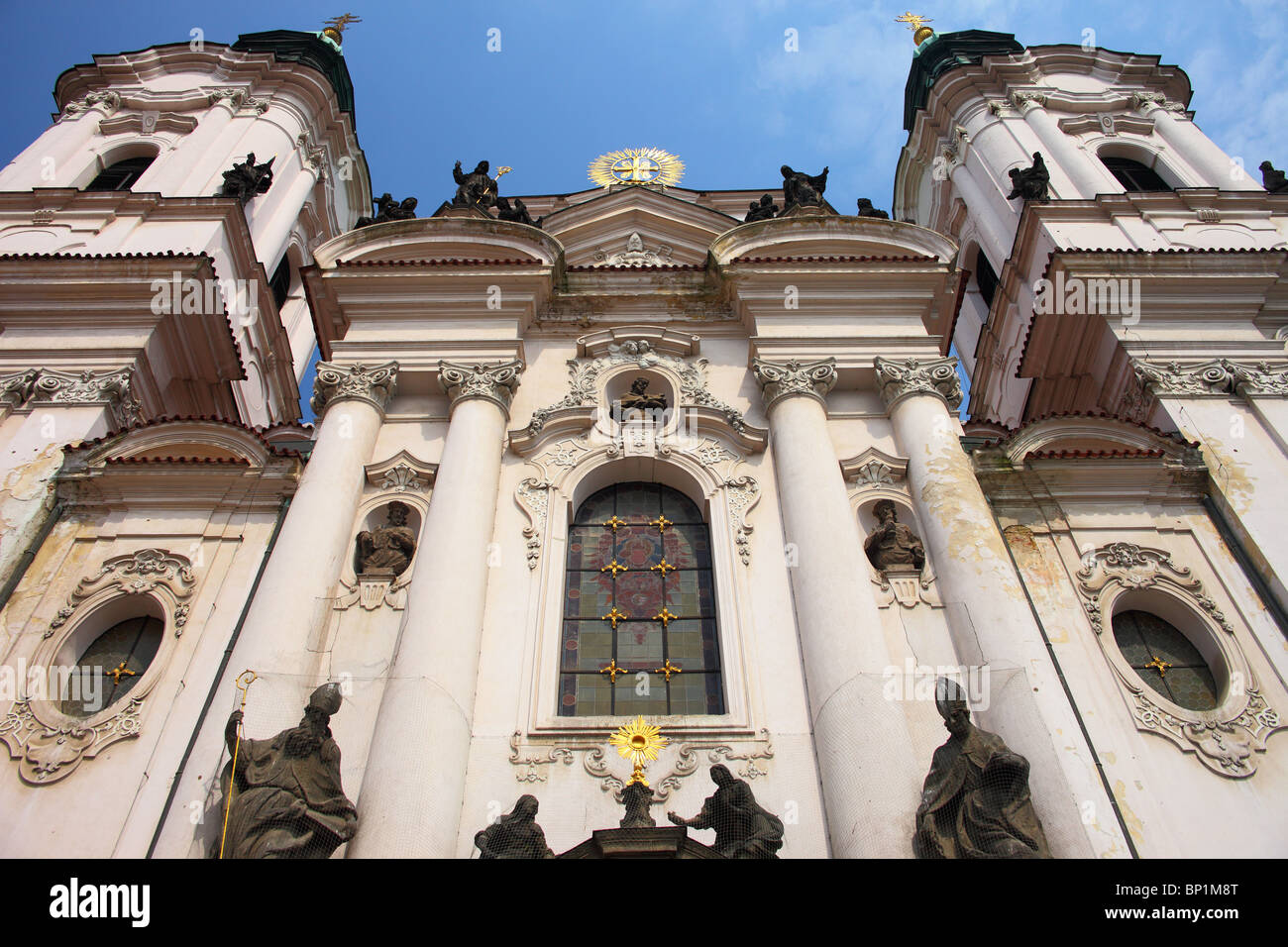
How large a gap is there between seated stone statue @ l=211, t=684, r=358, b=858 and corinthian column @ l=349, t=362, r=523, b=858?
29cm

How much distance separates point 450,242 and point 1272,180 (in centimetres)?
1302

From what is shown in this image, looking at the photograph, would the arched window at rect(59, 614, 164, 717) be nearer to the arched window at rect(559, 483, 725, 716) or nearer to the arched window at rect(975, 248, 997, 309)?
the arched window at rect(559, 483, 725, 716)

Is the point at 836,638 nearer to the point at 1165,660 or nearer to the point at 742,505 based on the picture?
the point at 742,505

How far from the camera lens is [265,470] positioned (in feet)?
33.2

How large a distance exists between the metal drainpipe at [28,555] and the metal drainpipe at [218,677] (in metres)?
2.10

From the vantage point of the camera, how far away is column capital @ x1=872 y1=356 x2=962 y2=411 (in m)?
10.8

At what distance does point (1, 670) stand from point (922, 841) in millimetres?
7287

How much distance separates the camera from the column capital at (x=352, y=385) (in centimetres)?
1075

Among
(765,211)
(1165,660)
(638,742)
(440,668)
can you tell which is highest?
(765,211)

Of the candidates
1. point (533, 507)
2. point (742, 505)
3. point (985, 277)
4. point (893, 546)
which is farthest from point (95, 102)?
point (893, 546)

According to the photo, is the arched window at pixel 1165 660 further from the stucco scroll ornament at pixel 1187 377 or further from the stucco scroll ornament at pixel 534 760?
the stucco scroll ornament at pixel 534 760

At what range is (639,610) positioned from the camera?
9.30 m
